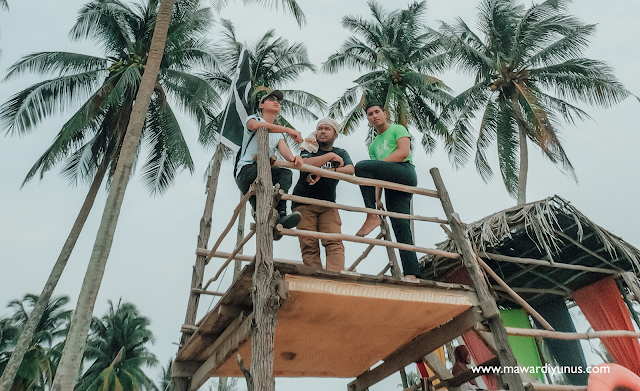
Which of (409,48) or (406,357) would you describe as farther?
(409,48)

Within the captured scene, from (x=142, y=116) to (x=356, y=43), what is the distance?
34.4 feet

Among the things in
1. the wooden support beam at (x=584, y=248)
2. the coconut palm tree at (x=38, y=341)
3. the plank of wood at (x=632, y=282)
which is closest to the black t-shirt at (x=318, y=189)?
the wooden support beam at (x=584, y=248)

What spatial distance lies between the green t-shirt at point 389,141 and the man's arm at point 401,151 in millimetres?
85

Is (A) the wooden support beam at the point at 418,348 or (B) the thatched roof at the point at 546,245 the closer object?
(A) the wooden support beam at the point at 418,348

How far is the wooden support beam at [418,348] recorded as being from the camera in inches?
157

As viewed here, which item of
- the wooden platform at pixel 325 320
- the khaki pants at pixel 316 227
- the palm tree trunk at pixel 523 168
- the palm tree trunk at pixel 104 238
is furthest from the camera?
the palm tree trunk at pixel 523 168

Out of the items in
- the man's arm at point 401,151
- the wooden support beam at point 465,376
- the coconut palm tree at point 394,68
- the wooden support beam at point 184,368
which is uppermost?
the coconut palm tree at point 394,68

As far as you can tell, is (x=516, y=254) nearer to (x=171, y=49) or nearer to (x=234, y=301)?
(x=234, y=301)

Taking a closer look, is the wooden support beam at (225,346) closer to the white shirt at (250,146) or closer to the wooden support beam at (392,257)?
the white shirt at (250,146)

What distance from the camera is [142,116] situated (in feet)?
30.9

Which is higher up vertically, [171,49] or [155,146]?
[171,49]

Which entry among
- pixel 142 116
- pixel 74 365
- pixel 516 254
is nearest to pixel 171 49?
pixel 142 116

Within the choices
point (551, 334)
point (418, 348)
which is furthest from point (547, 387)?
point (418, 348)

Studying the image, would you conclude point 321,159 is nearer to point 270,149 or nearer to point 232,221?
point 270,149
